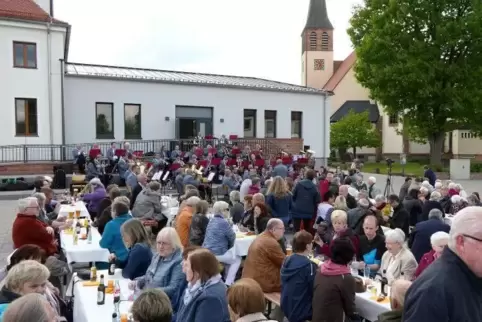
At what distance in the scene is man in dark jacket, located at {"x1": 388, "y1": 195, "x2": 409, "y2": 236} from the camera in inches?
433

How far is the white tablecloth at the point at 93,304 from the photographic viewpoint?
5660 mm

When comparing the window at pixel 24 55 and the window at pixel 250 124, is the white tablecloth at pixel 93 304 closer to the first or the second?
the window at pixel 24 55

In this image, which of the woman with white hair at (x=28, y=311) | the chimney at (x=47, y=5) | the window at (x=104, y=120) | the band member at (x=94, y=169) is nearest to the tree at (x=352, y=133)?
the window at (x=104, y=120)

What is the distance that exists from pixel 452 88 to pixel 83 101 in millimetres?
23307

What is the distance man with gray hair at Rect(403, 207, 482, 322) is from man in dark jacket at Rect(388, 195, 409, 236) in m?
8.14

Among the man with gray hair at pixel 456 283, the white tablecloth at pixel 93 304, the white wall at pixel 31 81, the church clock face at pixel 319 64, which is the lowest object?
the white tablecloth at pixel 93 304

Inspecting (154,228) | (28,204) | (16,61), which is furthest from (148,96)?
(28,204)

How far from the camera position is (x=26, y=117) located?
2573 centimetres

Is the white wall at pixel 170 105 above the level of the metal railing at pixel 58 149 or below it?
above

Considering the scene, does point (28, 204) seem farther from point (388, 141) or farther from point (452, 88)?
point (388, 141)

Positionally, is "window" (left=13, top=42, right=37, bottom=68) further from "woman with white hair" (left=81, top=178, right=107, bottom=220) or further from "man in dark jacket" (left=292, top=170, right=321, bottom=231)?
"man in dark jacket" (left=292, top=170, right=321, bottom=231)

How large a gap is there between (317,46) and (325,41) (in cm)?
127

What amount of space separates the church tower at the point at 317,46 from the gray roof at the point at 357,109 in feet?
27.1

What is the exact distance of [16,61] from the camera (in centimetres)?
2550
